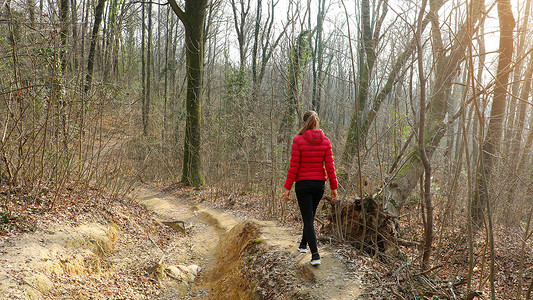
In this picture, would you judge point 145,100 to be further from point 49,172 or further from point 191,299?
point 191,299

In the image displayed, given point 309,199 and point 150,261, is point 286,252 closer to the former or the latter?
point 309,199

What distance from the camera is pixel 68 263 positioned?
Result: 15.0ft

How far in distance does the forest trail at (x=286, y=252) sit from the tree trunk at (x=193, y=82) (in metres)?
2.57

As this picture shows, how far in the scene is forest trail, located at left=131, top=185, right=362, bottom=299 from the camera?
4066 mm

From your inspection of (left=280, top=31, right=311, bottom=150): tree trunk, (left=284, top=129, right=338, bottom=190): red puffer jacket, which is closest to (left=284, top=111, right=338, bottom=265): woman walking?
(left=284, top=129, right=338, bottom=190): red puffer jacket

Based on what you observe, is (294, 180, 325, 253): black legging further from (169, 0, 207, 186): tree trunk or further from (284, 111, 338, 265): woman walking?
(169, 0, 207, 186): tree trunk

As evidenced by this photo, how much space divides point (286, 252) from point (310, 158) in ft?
5.38

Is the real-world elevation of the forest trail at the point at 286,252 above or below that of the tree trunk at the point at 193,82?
below

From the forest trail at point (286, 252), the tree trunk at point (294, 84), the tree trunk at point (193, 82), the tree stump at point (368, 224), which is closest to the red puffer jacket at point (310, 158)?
the tree stump at point (368, 224)

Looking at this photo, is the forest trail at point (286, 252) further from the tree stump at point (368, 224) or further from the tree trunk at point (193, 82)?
the tree trunk at point (193, 82)

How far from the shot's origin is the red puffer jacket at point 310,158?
4.57 metres

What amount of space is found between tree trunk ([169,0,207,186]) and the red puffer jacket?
9367 millimetres

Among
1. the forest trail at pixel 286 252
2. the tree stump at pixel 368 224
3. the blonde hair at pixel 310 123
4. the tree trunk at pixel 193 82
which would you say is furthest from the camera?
the tree trunk at pixel 193 82

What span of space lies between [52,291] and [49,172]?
2874 millimetres
